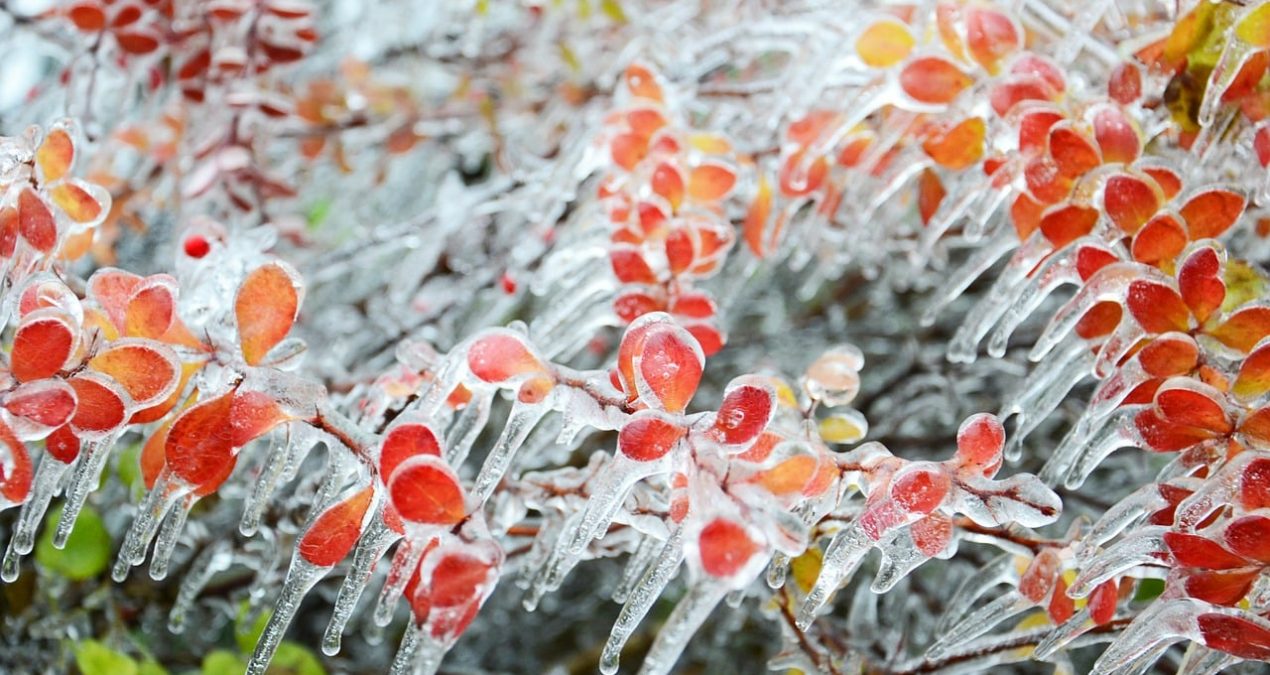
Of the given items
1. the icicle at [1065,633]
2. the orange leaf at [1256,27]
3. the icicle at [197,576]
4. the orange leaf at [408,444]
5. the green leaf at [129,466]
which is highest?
the orange leaf at [1256,27]

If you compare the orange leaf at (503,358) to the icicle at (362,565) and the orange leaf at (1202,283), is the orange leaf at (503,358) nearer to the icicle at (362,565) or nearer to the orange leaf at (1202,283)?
the icicle at (362,565)

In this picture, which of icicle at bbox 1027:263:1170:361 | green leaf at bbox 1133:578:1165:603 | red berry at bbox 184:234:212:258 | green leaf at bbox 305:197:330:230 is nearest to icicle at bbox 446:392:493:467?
red berry at bbox 184:234:212:258

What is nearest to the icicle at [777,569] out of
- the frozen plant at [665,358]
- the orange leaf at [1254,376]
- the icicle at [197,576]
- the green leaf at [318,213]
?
the frozen plant at [665,358]

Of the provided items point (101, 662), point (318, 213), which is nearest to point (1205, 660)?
point (101, 662)

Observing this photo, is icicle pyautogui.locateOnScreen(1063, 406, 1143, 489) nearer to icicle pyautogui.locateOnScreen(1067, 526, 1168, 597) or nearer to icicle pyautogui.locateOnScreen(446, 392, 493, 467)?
icicle pyautogui.locateOnScreen(1067, 526, 1168, 597)

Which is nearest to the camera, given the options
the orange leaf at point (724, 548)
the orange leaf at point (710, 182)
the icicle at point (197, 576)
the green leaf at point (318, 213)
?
the orange leaf at point (724, 548)

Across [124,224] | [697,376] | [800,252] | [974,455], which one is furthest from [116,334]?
[124,224]

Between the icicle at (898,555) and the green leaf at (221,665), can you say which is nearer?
the icicle at (898,555)
